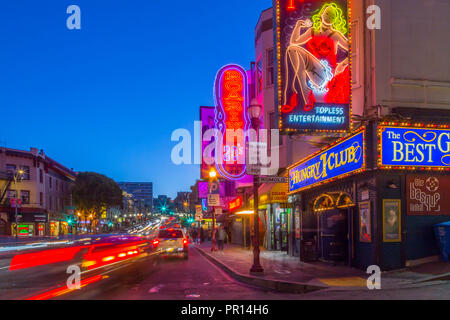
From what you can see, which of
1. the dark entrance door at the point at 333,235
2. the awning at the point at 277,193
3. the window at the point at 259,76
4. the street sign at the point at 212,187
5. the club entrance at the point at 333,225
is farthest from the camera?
the street sign at the point at 212,187

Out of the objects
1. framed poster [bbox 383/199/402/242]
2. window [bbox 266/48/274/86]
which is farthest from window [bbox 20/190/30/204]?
framed poster [bbox 383/199/402/242]

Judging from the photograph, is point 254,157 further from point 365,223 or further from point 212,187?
point 212,187

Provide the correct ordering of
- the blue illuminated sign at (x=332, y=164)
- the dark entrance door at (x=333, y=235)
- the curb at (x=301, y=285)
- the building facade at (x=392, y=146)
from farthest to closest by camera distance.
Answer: the dark entrance door at (x=333, y=235), the blue illuminated sign at (x=332, y=164), the building facade at (x=392, y=146), the curb at (x=301, y=285)

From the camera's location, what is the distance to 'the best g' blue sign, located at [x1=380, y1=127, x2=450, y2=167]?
13.0 m

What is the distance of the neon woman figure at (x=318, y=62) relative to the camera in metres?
14.7

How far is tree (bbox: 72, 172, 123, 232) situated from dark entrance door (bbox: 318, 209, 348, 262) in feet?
217

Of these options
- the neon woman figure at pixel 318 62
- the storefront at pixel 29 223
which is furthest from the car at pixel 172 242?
the storefront at pixel 29 223

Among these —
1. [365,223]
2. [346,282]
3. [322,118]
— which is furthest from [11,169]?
[346,282]

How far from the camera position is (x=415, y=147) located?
13.2 meters

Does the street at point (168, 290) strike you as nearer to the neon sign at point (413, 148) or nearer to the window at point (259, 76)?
the neon sign at point (413, 148)

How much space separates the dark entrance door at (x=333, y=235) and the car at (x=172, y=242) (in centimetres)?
750

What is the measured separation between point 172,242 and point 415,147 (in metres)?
13.8

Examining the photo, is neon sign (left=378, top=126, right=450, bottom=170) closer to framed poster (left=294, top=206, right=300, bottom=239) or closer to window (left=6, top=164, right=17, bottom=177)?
framed poster (left=294, top=206, right=300, bottom=239)
